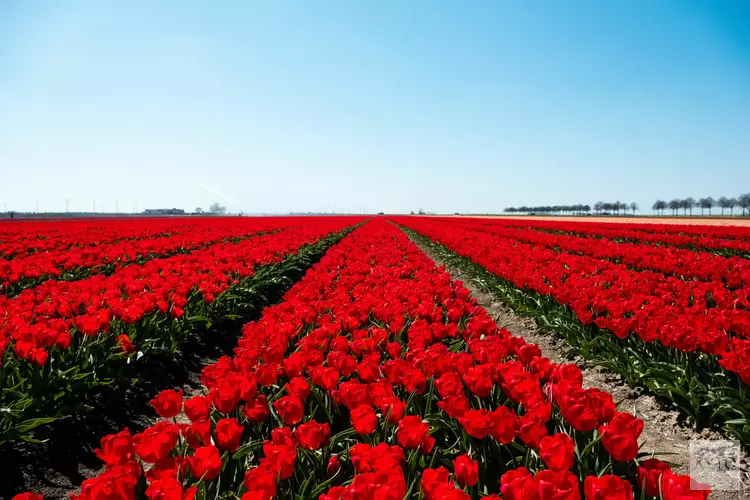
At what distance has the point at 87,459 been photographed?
3598mm

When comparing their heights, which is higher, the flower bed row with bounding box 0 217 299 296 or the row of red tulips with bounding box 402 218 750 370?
the flower bed row with bounding box 0 217 299 296

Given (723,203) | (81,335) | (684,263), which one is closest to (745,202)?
(723,203)

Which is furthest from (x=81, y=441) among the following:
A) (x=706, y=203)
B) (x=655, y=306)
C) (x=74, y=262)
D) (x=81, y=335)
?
(x=706, y=203)

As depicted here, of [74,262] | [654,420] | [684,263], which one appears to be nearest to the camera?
[654,420]

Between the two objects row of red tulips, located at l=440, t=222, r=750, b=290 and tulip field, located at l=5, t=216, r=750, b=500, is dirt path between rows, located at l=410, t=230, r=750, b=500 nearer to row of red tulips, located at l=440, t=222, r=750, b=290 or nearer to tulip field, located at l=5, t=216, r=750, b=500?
tulip field, located at l=5, t=216, r=750, b=500

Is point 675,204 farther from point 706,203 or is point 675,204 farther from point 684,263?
point 684,263

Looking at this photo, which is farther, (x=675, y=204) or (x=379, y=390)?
(x=675, y=204)

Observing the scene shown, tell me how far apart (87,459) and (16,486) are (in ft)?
1.67

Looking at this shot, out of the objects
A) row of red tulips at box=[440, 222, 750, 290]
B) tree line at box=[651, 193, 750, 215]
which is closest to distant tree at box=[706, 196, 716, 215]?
tree line at box=[651, 193, 750, 215]

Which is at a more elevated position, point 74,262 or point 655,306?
point 74,262

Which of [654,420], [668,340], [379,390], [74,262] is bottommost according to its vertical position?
[654,420]

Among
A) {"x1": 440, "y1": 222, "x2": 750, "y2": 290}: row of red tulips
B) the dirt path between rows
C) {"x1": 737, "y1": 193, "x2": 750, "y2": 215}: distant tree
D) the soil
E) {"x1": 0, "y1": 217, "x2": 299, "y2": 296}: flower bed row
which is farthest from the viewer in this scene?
{"x1": 737, "y1": 193, "x2": 750, "y2": 215}: distant tree

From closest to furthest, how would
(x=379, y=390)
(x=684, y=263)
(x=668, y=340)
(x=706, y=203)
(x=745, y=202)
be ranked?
(x=379, y=390) → (x=668, y=340) → (x=684, y=263) → (x=745, y=202) → (x=706, y=203)

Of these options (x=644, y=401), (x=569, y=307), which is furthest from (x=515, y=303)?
(x=644, y=401)
